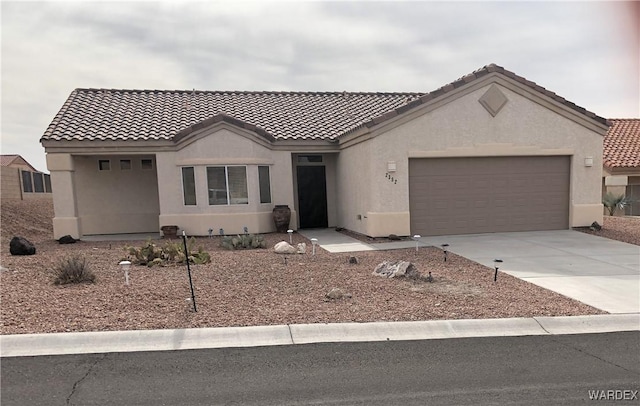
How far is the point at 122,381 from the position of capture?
3736mm

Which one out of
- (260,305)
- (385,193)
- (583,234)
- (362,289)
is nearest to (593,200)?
(583,234)

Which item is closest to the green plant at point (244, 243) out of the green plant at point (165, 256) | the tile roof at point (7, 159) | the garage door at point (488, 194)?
the green plant at point (165, 256)

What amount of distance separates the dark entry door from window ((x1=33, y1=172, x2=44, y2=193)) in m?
21.1

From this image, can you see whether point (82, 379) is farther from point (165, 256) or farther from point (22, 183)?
point (22, 183)

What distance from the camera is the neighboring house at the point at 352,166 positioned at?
12188 millimetres

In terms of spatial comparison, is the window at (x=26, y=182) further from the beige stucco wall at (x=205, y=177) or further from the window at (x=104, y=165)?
the beige stucco wall at (x=205, y=177)

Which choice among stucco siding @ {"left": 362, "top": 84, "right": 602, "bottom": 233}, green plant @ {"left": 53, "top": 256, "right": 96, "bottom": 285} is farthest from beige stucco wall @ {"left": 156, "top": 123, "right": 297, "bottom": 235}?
green plant @ {"left": 53, "top": 256, "right": 96, "bottom": 285}

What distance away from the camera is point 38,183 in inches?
1063

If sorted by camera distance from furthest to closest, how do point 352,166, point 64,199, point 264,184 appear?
point 264,184 → point 352,166 → point 64,199

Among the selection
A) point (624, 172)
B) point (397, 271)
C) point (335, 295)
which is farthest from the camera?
point (624, 172)

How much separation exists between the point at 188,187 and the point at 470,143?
376 inches

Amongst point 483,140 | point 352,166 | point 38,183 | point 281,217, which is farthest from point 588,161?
point 38,183

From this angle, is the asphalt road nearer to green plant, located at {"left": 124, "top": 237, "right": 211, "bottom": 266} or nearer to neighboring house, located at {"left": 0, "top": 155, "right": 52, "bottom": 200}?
green plant, located at {"left": 124, "top": 237, "right": 211, "bottom": 266}

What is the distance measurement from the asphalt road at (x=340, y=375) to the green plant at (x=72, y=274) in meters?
3.08
